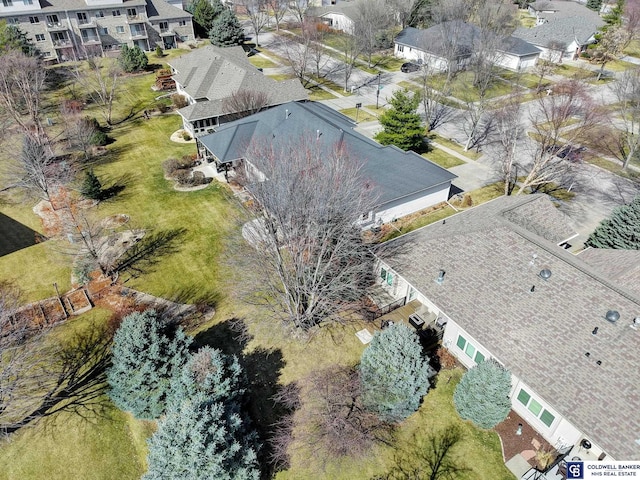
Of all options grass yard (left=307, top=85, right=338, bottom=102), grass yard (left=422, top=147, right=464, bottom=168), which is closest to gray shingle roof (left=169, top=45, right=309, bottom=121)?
grass yard (left=307, top=85, right=338, bottom=102)

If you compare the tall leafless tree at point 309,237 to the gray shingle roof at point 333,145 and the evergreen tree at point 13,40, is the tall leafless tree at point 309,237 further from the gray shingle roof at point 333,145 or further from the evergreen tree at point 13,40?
the evergreen tree at point 13,40

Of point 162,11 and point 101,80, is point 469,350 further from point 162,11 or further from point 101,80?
point 162,11

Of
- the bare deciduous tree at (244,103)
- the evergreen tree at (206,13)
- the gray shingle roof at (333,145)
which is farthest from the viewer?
the evergreen tree at (206,13)

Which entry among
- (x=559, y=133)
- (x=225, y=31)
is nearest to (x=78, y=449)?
(x=559, y=133)

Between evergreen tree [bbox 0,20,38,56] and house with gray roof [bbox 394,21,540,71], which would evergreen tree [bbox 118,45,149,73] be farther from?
house with gray roof [bbox 394,21,540,71]

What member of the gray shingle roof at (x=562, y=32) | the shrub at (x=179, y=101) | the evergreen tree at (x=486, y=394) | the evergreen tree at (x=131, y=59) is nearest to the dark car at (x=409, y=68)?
the gray shingle roof at (x=562, y=32)
